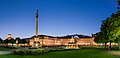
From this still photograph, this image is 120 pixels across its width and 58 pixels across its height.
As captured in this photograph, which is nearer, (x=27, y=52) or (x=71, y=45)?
(x=27, y=52)

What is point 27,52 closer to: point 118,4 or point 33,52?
point 33,52

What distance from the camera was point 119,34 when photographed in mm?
56844

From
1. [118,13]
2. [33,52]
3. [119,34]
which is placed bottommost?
[33,52]

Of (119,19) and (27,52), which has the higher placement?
(119,19)

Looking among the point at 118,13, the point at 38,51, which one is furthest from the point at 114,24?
the point at 38,51

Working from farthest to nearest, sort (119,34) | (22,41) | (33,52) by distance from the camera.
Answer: (22,41)
(119,34)
(33,52)

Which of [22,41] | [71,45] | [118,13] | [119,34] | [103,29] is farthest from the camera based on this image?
[22,41]

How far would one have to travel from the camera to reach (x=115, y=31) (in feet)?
192

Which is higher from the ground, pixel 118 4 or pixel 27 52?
pixel 118 4

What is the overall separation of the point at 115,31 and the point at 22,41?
146m

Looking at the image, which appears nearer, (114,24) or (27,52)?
(27,52)

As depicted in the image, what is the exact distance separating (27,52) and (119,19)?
75.3ft

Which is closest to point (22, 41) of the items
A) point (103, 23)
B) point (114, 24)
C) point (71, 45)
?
point (71, 45)

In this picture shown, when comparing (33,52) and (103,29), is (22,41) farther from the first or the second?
(33,52)
